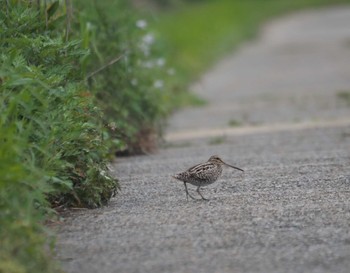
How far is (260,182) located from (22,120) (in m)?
2.77

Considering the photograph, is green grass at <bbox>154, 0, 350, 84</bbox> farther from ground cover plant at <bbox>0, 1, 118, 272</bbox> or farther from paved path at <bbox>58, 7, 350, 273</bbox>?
ground cover plant at <bbox>0, 1, 118, 272</bbox>

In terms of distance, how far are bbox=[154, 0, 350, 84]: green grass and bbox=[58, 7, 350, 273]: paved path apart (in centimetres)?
453

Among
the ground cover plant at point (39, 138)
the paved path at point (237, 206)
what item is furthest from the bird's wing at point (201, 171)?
the ground cover plant at point (39, 138)

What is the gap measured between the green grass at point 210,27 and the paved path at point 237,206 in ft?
14.9

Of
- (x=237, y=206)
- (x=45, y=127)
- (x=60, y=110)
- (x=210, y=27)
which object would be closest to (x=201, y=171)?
(x=237, y=206)

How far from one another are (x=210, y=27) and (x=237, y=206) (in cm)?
2742

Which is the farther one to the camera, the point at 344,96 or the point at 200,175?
the point at 344,96

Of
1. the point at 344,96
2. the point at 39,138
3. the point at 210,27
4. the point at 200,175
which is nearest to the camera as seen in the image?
the point at 39,138

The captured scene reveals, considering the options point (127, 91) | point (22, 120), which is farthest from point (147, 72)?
point (22, 120)

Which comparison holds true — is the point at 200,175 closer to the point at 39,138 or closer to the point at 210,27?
the point at 39,138

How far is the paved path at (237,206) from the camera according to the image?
6602 millimetres

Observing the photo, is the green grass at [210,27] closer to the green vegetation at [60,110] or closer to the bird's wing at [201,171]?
the green vegetation at [60,110]

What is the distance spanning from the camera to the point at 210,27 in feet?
116

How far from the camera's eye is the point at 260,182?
31.0 ft
